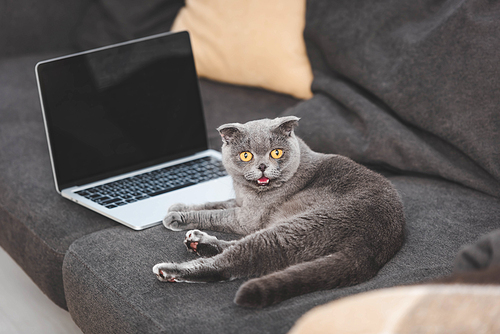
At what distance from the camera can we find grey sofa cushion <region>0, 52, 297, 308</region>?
129 cm

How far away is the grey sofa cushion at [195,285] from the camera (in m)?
0.86

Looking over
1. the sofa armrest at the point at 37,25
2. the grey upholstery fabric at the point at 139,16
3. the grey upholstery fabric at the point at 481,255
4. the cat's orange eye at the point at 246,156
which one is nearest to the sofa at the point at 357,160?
the grey upholstery fabric at the point at 481,255

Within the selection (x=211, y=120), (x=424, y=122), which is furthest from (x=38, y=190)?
(x=424, y=122)

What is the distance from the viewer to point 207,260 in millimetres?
985

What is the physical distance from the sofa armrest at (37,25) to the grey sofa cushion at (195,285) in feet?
5.67

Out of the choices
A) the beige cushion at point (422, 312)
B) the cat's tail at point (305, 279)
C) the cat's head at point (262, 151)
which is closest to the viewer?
the beige cushion at point (422, 312)

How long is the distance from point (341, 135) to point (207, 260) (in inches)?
26.5

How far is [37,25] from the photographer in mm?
2494

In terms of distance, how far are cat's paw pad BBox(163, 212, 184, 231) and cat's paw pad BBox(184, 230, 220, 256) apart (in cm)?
11

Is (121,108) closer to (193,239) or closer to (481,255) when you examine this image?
(193,239)

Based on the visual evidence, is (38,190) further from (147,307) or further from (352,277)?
(352,277)

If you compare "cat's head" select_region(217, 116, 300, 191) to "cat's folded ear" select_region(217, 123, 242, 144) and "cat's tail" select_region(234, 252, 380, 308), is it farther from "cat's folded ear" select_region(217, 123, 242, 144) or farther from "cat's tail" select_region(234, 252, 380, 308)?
"cat's tail" select_region(234, 252, 380, 308)

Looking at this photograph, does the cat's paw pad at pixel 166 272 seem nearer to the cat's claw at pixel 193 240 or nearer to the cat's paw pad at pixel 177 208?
the cat's claw at pixel 193 240

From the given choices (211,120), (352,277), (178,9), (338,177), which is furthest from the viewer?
(178,9)
